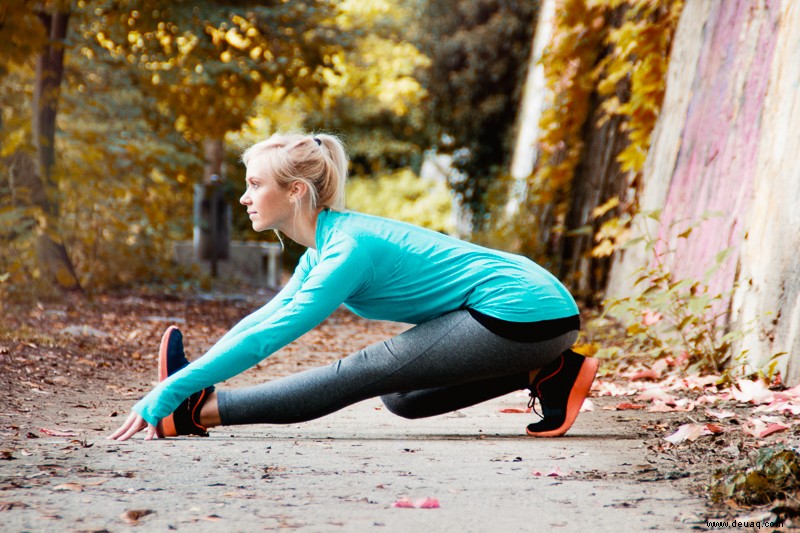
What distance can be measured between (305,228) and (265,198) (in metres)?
0.17

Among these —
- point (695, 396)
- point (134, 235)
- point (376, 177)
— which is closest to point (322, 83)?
point (134, 235)

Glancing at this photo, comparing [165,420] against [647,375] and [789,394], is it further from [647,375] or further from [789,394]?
[647,375]

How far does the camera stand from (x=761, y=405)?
12.0 ft

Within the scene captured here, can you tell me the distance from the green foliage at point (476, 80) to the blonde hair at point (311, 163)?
16494 millimetres

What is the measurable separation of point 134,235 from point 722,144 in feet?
23.8

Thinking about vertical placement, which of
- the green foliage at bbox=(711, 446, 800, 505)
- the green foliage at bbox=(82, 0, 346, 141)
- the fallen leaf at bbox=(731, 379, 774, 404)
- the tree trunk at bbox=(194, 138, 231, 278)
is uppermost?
the green foliage at bbox=(82, 0, 346, 141)

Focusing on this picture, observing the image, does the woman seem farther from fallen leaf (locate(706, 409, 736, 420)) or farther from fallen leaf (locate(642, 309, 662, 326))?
fallen leaf (locate(642, 309, 662, 326))

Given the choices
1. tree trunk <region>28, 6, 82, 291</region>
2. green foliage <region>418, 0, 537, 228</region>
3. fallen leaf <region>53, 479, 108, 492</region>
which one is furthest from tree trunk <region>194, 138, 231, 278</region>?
fallen leaf <region>53, 479, 108, 492</region>

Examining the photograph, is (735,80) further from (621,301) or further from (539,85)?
(539,85)

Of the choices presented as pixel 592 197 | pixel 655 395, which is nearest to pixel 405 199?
pixel 592 197

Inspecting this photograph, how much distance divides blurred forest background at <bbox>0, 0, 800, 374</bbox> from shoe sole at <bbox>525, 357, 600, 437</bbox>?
1.00 m

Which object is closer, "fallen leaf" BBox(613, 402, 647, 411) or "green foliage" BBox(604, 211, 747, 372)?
"fallen leaf" BBox(613, 402, 647, 411)

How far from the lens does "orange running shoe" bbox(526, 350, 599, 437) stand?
132 inches

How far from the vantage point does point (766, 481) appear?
231 centimetres
